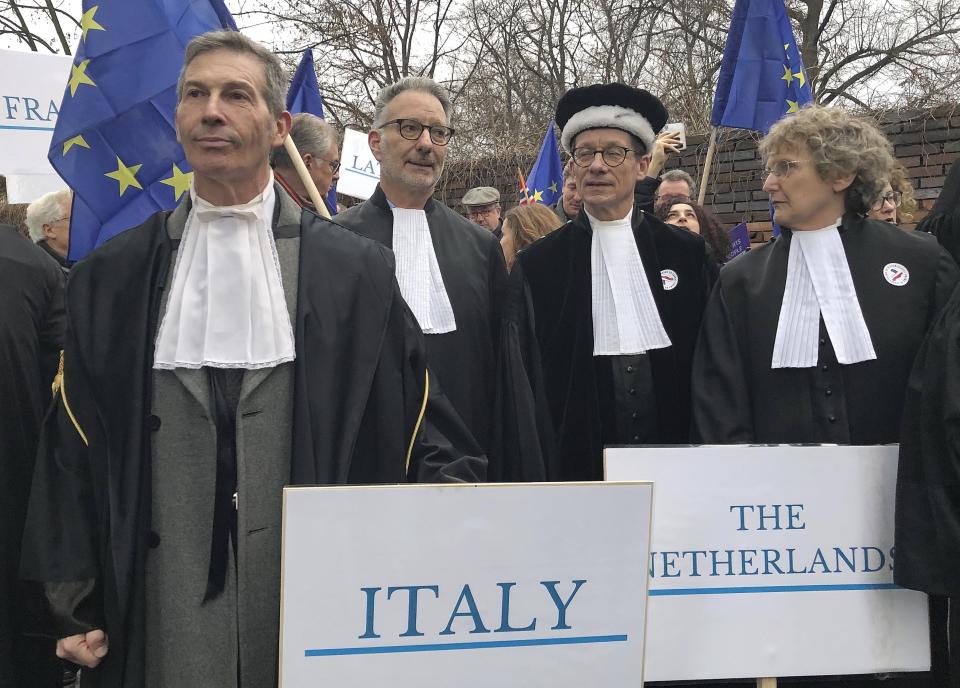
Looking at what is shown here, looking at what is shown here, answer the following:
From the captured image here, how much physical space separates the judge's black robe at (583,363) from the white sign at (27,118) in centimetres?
287

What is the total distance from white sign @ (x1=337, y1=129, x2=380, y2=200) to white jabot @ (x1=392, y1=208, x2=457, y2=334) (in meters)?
3.44

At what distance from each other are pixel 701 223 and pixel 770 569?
304 centimetres

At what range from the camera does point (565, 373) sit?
132 inches

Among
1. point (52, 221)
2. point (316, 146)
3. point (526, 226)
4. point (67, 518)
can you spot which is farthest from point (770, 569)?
point (52, 221)

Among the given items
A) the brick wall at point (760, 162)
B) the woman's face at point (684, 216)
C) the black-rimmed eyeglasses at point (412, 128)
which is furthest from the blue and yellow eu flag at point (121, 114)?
the brick wall at point (760, 162)

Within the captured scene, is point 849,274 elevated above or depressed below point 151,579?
above

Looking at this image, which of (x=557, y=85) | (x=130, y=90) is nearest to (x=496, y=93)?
(x=557, y=85)

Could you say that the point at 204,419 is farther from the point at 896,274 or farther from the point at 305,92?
the point at 305,92

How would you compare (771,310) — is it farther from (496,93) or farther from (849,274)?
(496,93)

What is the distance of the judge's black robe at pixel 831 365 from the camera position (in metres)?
3.05

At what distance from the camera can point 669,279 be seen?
11.2 feet

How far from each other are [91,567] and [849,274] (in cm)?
236

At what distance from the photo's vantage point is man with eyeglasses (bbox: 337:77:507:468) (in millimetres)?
3303

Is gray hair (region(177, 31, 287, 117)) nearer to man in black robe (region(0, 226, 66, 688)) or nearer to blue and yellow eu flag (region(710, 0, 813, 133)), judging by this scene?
man in black robe (region(0, 226, 66, 688))
